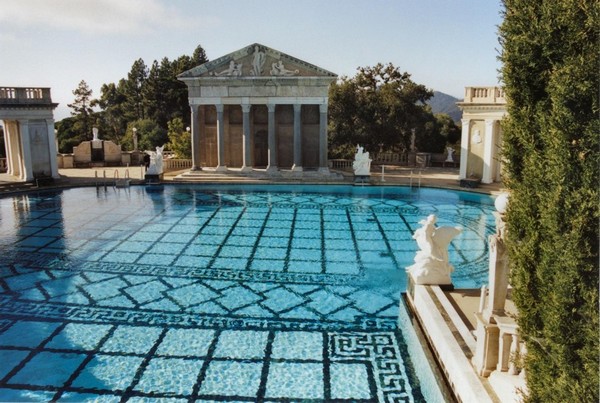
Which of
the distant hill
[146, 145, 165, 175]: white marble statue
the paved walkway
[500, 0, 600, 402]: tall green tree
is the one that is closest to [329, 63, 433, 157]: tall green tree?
the paved walkway

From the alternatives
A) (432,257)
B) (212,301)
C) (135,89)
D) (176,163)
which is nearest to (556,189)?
(432,257)

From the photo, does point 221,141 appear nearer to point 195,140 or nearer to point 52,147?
point 195,140

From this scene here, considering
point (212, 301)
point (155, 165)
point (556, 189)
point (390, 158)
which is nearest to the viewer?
point (556, 189)

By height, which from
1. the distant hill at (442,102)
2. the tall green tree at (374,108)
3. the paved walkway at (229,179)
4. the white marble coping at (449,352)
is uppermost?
the distant hill at (442,102)

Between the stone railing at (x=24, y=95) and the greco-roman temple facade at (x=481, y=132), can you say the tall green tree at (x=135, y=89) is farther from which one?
the greco-roman temple facade at (x=481, y=132)

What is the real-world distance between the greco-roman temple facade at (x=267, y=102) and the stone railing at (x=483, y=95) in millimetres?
7085

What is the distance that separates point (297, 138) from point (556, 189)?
24.4 metres

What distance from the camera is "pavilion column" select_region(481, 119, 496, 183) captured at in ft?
79.3

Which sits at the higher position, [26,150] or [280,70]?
[280,70]

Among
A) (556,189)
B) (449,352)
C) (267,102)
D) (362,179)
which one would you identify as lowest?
(449,352)

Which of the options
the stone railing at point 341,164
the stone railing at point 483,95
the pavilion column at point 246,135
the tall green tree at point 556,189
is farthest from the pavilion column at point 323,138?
the tall green tree at point 556,189

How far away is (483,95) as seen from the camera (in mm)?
24531

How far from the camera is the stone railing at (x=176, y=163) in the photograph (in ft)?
106

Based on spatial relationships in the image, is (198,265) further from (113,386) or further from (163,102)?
(163,102)
